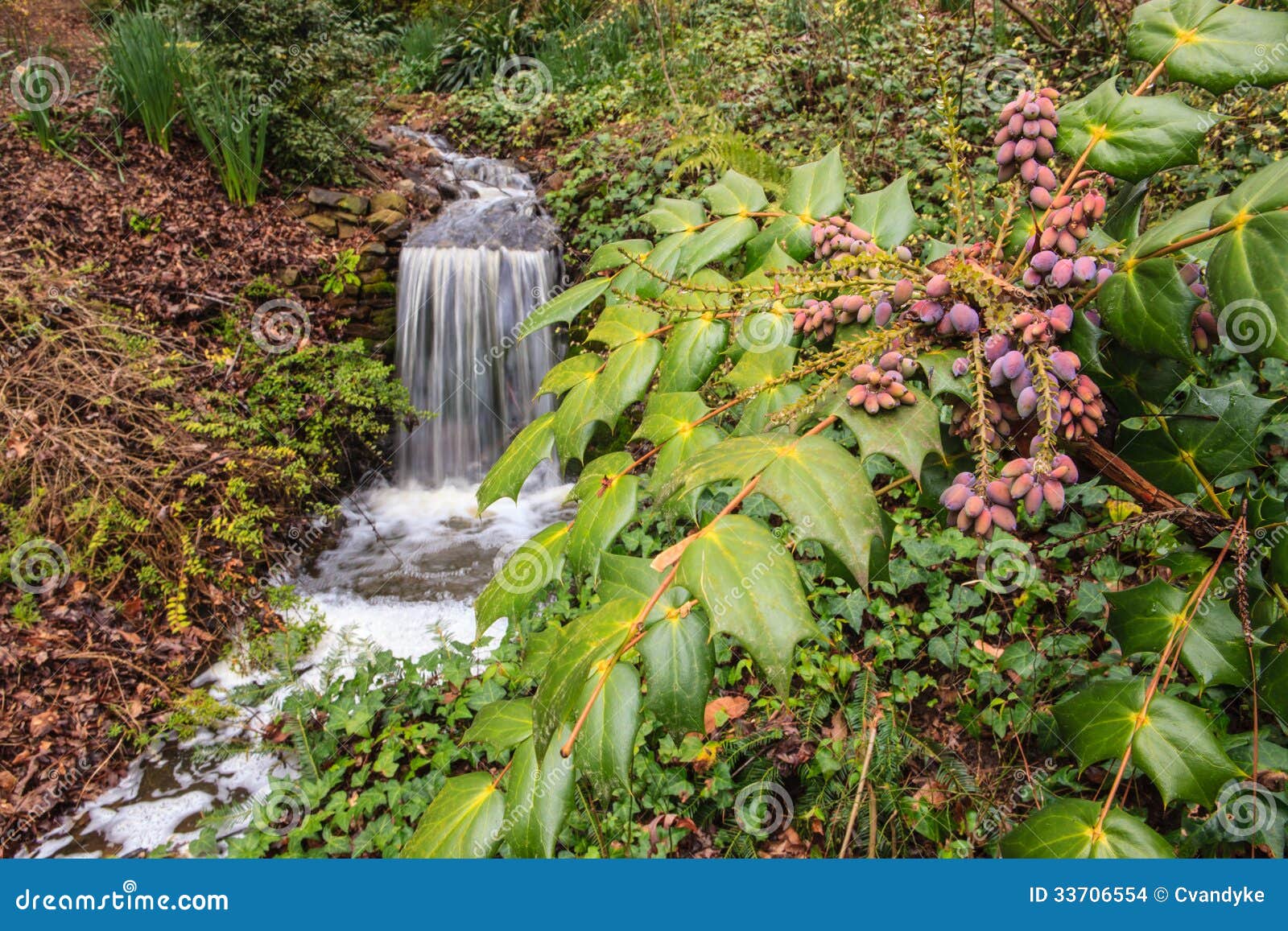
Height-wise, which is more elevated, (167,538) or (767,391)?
(767,391)

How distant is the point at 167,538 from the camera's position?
396 centimetres

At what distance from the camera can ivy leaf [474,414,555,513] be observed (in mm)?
930

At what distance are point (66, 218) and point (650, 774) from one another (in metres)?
5.39

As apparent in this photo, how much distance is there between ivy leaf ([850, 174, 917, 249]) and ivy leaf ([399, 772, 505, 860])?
809mm

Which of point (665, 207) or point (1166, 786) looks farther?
point (665, 207)

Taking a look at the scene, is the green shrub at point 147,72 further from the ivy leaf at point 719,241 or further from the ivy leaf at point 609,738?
the ivy leaf at point 609,738

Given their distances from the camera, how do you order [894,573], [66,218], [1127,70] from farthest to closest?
1. [66,218]
2. [1127,70]
3. [894,573]

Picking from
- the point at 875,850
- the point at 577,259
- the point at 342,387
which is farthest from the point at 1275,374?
the point at 342,387

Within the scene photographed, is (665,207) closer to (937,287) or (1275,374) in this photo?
(937,287)

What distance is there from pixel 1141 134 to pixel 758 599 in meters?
0.64

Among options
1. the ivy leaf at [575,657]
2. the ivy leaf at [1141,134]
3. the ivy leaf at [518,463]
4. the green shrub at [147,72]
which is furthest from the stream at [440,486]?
the ivy leaf at [1141,134]

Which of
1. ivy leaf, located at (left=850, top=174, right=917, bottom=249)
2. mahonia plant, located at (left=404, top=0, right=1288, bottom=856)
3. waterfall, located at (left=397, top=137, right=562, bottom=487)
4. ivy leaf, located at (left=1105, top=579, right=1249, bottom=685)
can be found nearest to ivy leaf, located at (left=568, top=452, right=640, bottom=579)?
mahonia plant, located at (left=404, top=0, right=1288, bottom=856)

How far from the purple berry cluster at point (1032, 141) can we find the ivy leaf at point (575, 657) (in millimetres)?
593

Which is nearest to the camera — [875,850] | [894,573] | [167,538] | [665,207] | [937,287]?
[937,287]
